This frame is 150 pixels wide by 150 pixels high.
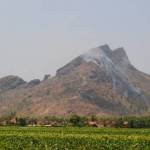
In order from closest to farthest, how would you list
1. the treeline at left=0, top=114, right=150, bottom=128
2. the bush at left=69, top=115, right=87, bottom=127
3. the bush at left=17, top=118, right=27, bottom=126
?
the treeline at left=0, top=114, right=150, bottom=128 < the bush at left=69, top=115, right=87, bottom=127 < the bush at left=17, top=118, right=27, bottom=126

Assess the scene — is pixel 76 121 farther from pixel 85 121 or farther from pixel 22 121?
pixel 22 121

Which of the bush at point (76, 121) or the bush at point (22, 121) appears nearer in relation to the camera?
the bush at point (76, 121)

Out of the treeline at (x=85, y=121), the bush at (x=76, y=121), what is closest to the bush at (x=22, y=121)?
the treeline at (x=85, y=121)

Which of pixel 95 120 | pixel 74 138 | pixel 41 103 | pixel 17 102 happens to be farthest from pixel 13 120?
pixel 17 102

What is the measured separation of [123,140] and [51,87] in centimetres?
16292

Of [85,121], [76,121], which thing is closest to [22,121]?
[76,121]

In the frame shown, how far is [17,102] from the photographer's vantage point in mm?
195875

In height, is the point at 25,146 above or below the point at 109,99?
below

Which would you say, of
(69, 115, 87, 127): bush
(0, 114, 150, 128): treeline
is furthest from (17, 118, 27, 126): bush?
(69, 115, 87, 127): bush

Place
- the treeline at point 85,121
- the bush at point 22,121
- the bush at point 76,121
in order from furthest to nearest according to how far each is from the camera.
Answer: the bush at point 22,121, the bush at point 76,121, the treeline at point 85,121

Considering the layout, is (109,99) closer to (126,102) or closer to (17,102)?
(126,102)

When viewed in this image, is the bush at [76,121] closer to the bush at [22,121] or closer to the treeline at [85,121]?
the treeline at [85,121]

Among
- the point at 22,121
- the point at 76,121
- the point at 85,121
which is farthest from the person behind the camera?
the point at 85,121

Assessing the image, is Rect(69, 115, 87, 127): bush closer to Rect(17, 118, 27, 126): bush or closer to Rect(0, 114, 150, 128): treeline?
Rect(0, 114, 150, 128): treeline
